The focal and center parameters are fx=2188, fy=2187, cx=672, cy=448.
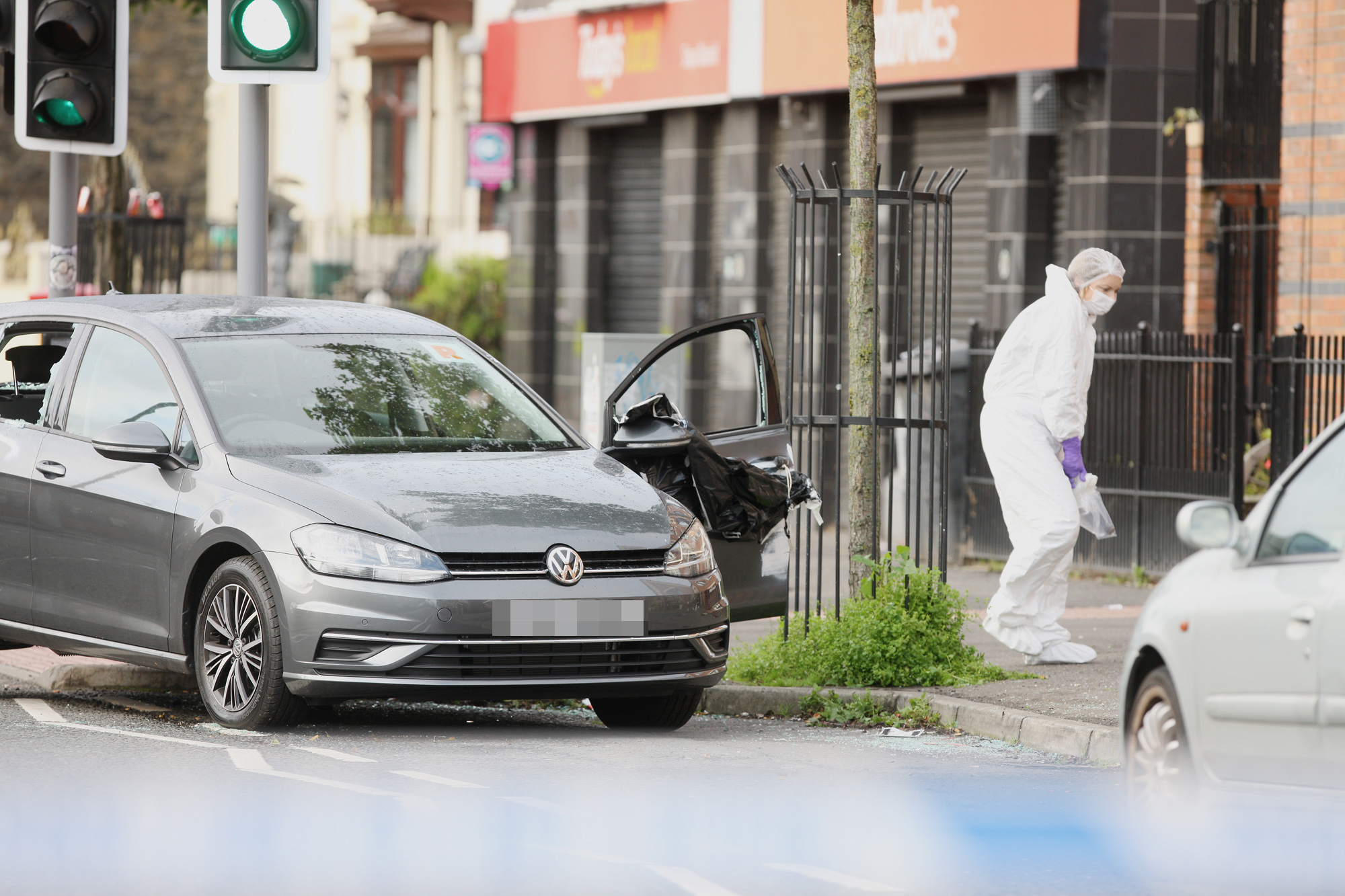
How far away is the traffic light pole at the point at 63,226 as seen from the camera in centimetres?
1136

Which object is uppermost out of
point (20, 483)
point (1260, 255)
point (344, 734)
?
point (1260, 255)

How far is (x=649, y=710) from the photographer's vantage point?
8.54 m

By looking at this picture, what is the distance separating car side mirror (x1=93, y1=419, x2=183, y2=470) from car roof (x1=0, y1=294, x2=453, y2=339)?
551 millimetres

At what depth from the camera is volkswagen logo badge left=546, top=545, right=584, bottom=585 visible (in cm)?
770

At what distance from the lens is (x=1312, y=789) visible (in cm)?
525

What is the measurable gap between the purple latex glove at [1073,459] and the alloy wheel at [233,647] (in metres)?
3.83

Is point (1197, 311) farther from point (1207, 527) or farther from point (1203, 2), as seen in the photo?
point (1207, 527)

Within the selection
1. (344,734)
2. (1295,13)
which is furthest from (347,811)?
(1295,13)

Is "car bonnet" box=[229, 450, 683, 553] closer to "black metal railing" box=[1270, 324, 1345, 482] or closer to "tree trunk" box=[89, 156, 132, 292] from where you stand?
"black metal railing" box=[1270, 324, 1345, 482]

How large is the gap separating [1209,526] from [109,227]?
13.3m

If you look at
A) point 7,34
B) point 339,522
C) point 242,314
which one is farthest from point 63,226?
point 339,522

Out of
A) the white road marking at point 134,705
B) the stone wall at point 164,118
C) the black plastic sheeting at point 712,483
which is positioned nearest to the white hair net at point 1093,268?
the black plastic sheeting at point 712,483

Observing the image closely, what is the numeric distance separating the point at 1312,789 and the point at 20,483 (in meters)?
5.58

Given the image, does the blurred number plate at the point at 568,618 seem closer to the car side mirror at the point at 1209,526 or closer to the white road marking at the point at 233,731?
the white road marking at the point at 233,731
